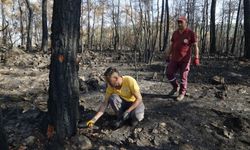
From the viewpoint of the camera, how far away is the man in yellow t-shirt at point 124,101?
521cm

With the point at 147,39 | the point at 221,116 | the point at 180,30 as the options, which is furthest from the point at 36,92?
the point at 147,39

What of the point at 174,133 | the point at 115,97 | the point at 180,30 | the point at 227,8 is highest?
the point at 227,8

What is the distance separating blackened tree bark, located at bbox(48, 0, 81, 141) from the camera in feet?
15.1

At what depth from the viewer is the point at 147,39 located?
39.6ft

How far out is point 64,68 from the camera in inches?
185

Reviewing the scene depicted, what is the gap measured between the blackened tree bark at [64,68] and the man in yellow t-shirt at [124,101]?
0.48 meters

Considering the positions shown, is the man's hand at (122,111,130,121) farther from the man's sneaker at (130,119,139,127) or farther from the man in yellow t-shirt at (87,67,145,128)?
the man's sneaker at (130,119,139,127)

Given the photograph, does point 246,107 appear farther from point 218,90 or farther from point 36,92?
point 36,92

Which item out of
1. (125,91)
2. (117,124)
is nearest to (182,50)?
(125,91)

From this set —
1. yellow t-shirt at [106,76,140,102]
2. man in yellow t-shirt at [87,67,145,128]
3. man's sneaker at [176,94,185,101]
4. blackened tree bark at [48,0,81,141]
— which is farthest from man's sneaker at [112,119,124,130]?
man's sneaker at [176,94,185,101]

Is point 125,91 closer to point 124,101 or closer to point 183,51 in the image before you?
point 124,101

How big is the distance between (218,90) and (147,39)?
15.7 ft

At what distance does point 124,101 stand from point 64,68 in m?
1.28

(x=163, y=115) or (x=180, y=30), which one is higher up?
(x=180, y=30)
